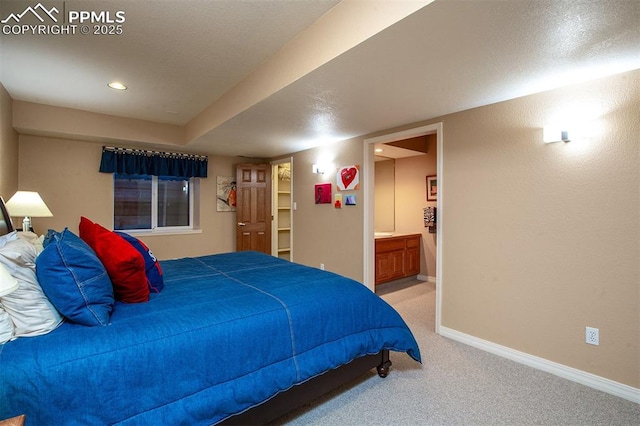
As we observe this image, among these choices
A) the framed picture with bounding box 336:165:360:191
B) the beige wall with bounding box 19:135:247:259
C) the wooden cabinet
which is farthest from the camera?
the wooden cabinet

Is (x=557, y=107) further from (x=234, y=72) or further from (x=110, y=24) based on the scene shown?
(x=110, y=24)

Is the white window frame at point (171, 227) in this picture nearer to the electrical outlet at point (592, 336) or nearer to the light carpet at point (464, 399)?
the light carpet at point (464, 399)

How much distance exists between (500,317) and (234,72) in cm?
328

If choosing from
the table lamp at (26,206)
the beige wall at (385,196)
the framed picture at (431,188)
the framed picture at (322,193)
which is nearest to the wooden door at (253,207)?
the framed picture at (322,193)

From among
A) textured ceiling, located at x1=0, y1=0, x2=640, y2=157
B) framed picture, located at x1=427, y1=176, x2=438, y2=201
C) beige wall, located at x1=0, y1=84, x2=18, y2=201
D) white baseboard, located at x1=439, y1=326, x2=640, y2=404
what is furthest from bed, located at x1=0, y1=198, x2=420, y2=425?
framed picture, located at x1=427, y1=176, x2=438, y2=201

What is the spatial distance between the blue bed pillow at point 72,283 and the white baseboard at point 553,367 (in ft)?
9.58

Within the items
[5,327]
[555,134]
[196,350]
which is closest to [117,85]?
[5,327]

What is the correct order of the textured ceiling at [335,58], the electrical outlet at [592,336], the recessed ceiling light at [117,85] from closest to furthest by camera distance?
the textured ceiling at [335,58] → the electrical outlet at [592,336] → the recessed ceiling light at [117,85]

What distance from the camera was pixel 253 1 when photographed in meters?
1.79

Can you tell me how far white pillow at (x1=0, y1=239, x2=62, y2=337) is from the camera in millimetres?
1238

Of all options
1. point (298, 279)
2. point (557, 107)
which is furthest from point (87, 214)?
point (557, 107)

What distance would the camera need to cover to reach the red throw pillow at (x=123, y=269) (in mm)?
1623

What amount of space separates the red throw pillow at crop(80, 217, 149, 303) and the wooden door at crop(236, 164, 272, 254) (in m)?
3.58

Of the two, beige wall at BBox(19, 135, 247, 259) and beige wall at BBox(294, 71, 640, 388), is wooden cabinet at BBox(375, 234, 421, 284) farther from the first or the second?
beige wall at BBox(19, 135, 247, 259)
